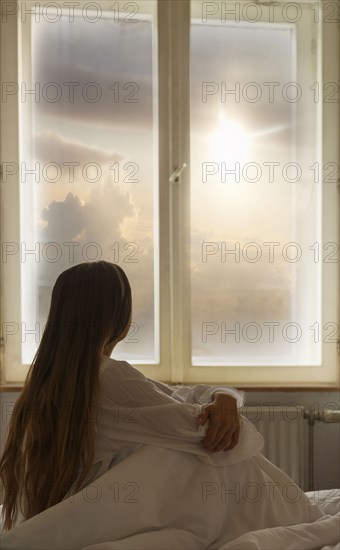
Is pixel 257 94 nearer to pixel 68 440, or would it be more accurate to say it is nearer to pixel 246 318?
pixel 246 318

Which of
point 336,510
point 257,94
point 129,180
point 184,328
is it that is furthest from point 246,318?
point 336,510

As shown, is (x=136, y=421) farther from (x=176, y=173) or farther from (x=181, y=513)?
(x=176, y=173)

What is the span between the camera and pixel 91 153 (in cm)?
233

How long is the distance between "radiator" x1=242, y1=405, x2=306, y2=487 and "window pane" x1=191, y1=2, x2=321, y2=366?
241mm

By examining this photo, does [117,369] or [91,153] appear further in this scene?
[91,153]

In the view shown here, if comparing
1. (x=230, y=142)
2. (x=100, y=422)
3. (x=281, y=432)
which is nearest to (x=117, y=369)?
(x=100, y=422)

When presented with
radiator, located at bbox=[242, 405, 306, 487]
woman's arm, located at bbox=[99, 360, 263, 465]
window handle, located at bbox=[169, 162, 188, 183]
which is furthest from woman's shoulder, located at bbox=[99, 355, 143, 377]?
window handle, located at bbox=[169, 162, 188, 183]

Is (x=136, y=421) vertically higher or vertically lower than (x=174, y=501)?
higher

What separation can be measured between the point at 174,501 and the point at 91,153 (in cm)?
149

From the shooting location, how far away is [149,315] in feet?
7.75

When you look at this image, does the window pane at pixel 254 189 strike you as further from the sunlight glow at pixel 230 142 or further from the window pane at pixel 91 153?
the window pane at pixel 91 153

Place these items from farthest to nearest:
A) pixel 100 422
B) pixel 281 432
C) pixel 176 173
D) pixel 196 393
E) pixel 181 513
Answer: pixel 176 173 < pixel 281 432 < pixel 196 393 < pixel 100 422 < pixel 181 513

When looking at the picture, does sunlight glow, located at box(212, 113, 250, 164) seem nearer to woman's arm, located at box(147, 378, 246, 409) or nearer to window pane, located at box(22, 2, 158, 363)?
window pane, located at box(22, 2, 158, 363)

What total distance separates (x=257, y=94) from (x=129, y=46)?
54cm
